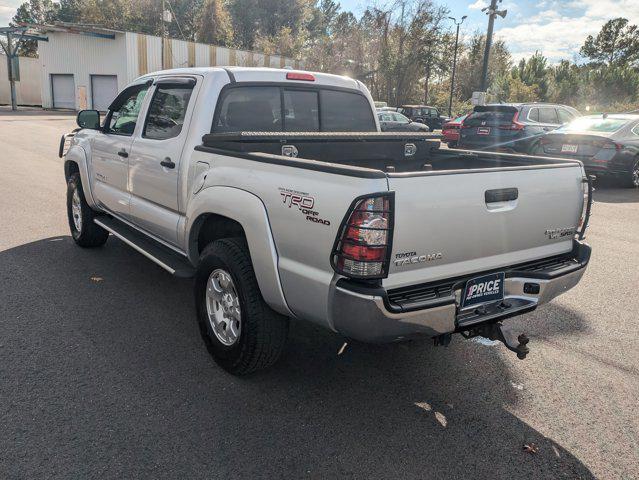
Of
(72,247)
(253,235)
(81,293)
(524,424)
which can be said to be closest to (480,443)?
(524,424)

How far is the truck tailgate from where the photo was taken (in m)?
2.64

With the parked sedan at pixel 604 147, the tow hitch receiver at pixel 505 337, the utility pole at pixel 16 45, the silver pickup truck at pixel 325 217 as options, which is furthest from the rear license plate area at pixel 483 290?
the utility pole at pixel 16 45

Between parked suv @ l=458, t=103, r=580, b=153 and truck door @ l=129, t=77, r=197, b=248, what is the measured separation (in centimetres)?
1092

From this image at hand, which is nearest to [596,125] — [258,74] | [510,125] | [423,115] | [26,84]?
[510,125]

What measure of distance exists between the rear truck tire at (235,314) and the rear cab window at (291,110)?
1.09 meters

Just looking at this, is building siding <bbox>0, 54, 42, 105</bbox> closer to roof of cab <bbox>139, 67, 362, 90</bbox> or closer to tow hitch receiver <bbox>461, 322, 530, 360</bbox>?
roof of cab <bbox>139, 67, 362, 90</bbox>

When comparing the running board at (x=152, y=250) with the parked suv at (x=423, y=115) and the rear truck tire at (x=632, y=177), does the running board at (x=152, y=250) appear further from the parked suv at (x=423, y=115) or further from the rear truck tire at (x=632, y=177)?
the parked suv at (x=423, y=115)

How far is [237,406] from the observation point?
3104 millimetres

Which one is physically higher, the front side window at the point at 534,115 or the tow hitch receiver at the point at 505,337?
the front side window at the point at 534,115

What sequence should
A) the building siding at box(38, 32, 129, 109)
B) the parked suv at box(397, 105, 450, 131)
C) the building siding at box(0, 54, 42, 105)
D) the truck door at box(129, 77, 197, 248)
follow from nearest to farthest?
the truck door at box(129, 77, 197, 248)
the parked suv at box(397, 105, 450, 131)
the building siding at box(38, 32, 129, 109)
the building siding at box(0, 54, 42, 105)

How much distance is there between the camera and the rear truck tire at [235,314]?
3176 mm

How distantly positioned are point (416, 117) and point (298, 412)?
27.8 metres

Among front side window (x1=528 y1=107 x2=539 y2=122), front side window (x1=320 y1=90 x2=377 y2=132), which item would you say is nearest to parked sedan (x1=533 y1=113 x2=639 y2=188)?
front side window (x1=528 y1=107 x2=539 y2=122)

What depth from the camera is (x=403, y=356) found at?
381cm
